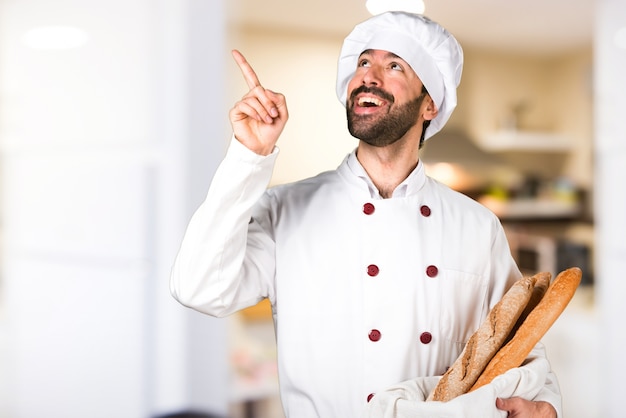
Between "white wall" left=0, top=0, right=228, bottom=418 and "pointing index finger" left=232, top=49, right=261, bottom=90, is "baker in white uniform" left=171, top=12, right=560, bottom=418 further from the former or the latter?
"white wall" left=0, top=0, right=228, bottom=418

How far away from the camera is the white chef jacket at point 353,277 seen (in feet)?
1.99

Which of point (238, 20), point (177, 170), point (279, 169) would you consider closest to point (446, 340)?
point (279, 169)

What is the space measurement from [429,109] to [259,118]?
16cm

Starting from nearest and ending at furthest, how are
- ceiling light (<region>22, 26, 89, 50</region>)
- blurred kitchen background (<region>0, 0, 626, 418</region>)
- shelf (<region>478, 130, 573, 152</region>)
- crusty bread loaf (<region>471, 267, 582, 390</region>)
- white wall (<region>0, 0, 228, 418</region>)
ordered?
crusty bread loaf (<region>471, 267, 582, 390</region>) < blurred kitchen background (<region>0, 0, 626, 418</region>) < white wall (<region>0, 0, 228, 418</region>) < ceiling light (<region>22, 26, 89, 50</region>) < shelf (<region>478, 130, 573, 152</region>)

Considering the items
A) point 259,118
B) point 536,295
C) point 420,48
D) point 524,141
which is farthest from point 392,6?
point 524,141

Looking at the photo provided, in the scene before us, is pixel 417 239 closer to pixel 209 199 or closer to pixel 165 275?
pixel 209 199

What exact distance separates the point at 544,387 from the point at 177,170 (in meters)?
1.32

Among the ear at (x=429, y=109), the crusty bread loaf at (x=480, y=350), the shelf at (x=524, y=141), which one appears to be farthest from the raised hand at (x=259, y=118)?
the shelf at (x=524, y=141)

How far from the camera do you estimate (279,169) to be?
721mm

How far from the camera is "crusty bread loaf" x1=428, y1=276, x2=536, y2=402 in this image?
567mm

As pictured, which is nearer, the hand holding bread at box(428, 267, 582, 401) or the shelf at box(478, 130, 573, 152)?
the hand holding bread at box(428, 267, 582, 401)

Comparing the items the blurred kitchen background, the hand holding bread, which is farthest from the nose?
the blurred kitchen background

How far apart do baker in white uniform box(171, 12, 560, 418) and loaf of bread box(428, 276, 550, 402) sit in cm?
4

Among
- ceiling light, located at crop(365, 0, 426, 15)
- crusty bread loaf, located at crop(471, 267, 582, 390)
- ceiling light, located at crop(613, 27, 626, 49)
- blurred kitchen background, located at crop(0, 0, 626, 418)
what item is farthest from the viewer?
blurred kitchen background, located at crop(0, 0, 626, 418)
